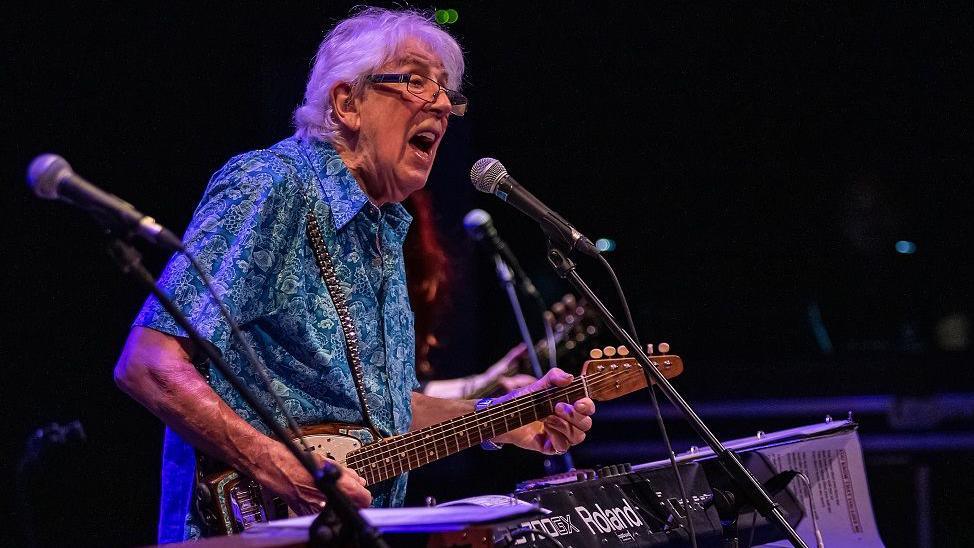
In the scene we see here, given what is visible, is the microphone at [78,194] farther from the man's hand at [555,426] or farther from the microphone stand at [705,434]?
the man's hand at [555,426]

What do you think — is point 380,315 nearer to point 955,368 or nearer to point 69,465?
point 69,465

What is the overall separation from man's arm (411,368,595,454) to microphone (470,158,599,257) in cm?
69

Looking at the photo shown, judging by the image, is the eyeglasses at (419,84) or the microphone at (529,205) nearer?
the microphone at (529,205)

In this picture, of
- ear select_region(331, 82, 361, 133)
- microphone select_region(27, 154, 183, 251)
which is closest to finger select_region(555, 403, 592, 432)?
ear select_region(331, 82, 361, 133)

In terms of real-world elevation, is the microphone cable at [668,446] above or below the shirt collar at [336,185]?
below

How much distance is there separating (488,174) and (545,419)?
1002 millimetres

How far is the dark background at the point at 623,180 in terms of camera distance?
4895mm

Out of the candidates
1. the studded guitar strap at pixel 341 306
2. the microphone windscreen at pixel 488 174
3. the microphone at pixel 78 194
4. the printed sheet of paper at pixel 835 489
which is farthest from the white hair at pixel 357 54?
the printed sheet of paper at pixel 835 489

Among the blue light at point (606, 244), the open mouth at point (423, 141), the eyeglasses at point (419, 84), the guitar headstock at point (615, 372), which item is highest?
the blue light at point (606, 244)

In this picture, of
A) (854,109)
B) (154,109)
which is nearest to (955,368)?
(854,109)

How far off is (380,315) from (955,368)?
522 cm

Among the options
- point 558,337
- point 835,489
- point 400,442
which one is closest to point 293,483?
point 400,442

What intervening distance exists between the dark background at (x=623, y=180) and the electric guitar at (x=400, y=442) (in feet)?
8.45

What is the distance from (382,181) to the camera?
11.2 ft
